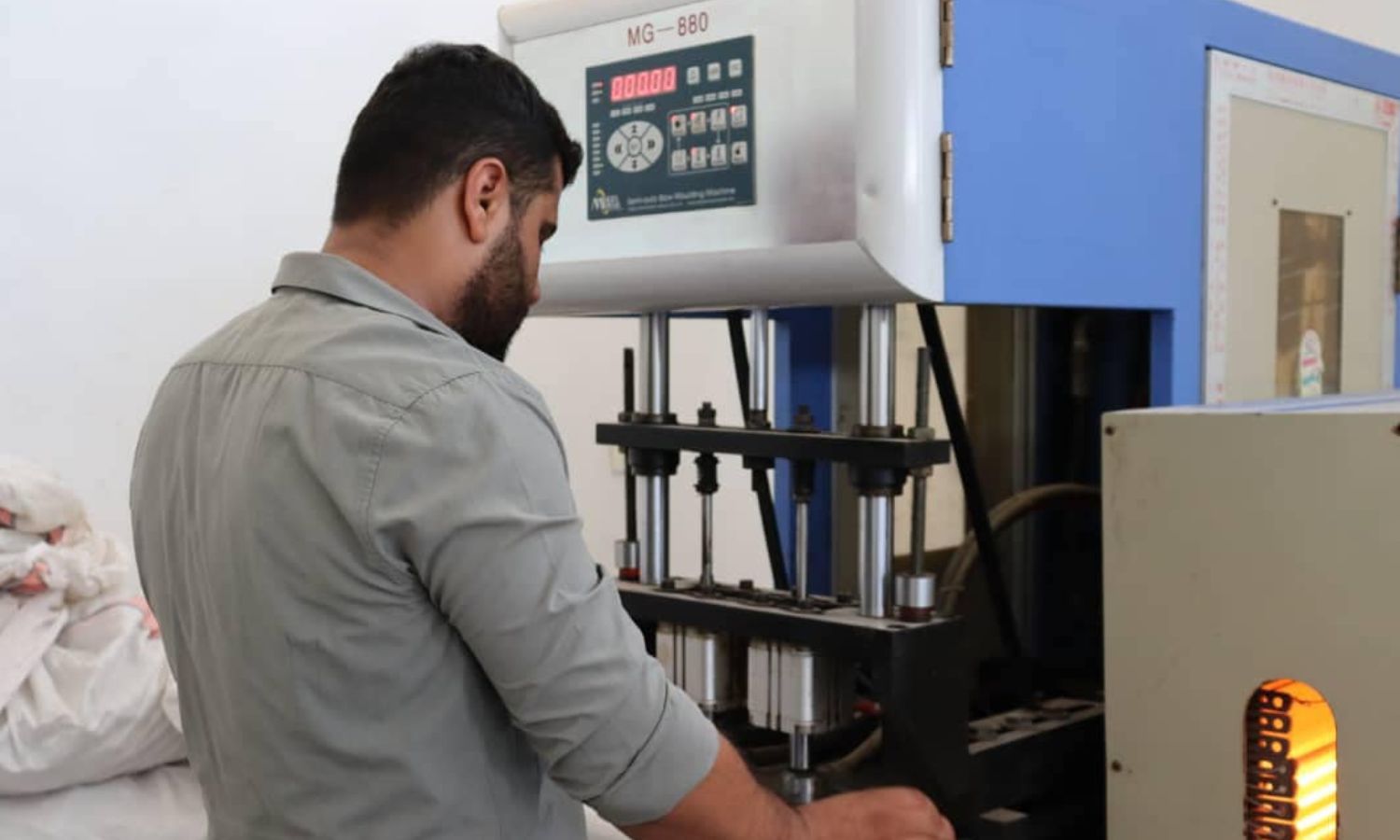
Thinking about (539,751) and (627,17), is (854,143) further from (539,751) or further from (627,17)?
(539,751)

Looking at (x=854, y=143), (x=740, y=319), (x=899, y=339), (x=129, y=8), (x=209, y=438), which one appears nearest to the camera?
(x=209, y=438)

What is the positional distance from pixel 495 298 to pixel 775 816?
429 mm

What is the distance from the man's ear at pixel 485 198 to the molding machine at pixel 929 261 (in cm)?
24

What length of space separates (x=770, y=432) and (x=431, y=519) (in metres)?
0.47

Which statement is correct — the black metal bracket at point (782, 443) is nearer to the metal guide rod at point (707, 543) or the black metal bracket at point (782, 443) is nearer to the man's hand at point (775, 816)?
the metal guide rod at point (707, 543)

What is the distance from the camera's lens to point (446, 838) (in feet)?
3.02

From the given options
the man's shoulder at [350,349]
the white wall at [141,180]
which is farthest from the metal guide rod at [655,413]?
the white wall at [141,180]

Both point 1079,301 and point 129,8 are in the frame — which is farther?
point 129,8

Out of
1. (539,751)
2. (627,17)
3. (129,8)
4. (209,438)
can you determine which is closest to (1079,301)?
(627,17)

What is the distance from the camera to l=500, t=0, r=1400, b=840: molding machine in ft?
3.56

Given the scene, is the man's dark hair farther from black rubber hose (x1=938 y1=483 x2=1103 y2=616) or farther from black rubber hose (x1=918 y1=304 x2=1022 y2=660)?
black rubber hose (x1=938 y1=483 x2=1103 y2=616)

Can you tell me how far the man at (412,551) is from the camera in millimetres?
851

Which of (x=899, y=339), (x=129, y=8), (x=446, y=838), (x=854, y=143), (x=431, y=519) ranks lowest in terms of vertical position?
(x=446, y=838)

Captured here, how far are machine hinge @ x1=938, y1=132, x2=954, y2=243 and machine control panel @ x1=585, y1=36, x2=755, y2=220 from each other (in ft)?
0.56
